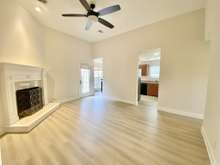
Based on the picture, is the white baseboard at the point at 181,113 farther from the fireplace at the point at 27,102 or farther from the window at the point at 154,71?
the window at the point at 154,71

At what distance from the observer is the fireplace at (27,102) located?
316cm

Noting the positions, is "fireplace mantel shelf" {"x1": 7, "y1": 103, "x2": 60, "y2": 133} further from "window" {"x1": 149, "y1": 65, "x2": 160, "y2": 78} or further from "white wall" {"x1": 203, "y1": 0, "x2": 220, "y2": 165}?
"window" {"x1": 149, "y1": 65, "x2": 160, "y2": 78}

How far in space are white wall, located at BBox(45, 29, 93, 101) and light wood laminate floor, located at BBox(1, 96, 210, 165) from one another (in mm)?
2281

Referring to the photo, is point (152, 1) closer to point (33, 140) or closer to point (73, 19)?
point (73, 19)

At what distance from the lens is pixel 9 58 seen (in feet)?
9.37

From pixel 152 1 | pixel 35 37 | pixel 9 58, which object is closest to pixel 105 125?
pixel 9 58

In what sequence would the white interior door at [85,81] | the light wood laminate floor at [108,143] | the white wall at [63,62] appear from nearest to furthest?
the light wood laminate floor at [108,143] < the white wall at [63,62] < the white interior door at [85,81]

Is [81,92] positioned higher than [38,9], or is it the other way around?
[38,9]

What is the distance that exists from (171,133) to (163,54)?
9.11 ft

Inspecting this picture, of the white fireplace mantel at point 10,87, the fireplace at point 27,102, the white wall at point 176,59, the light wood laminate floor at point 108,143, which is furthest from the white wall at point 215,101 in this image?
the fireplace at point 27,102

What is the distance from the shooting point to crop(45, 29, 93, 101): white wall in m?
4.99

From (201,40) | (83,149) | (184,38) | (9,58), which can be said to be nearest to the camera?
(83,149)

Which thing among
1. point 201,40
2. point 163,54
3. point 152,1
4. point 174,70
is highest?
point 152,1

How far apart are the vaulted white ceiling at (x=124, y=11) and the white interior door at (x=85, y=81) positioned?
253cm
